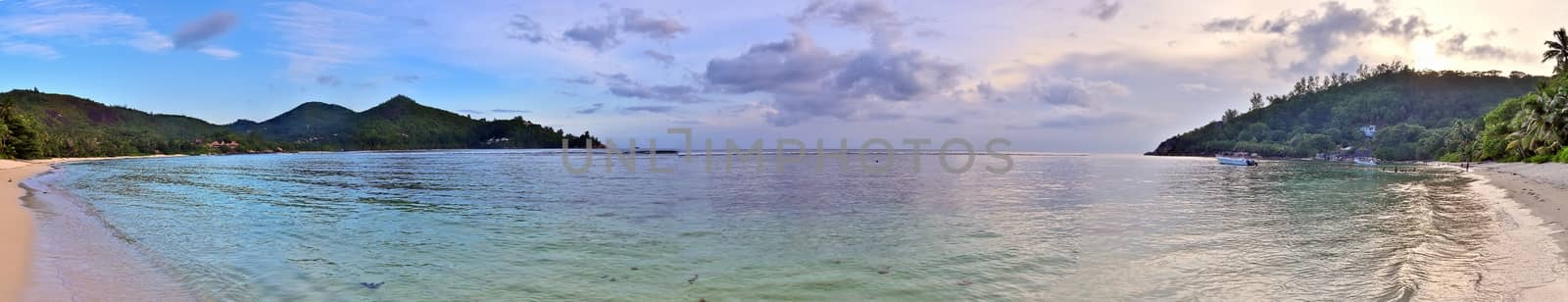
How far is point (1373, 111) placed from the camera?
163875mm

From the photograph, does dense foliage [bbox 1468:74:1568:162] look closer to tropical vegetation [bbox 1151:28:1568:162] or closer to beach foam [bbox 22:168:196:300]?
tropical vegetation [bbox 1151:28:1568:162]

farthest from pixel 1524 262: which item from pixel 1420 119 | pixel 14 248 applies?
pixel 1420 119

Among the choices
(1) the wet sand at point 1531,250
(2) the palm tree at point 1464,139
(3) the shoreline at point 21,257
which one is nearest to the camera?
(3) the shoreline at point 21,257

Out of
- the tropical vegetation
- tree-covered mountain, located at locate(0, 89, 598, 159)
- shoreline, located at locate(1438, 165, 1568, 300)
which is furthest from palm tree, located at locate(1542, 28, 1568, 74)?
tree-covered mountain, located at locate(0, 89, 598, 159)

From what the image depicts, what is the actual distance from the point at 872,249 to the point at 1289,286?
250 inches

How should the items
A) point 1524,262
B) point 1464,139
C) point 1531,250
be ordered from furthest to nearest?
point 1464,139 → point 1531,250 → point 1524,262

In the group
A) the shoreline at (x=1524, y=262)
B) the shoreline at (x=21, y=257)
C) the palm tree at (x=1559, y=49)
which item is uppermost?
the palm tree at (x=1559, y=49)

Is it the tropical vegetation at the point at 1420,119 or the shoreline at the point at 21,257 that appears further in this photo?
the tropical vegetation at the point at 1420,119

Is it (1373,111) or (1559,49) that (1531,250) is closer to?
(1559,49)

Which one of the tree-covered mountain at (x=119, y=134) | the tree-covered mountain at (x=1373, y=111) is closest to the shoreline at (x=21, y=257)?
the tree-covered mountain at (x=119, y=134)

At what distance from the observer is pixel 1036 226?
52.7 feet

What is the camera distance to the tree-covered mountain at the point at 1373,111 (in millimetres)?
144750

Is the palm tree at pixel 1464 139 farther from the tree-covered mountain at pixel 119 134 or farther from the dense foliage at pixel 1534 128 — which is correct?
the tree-covered mountain at pixel 119 134

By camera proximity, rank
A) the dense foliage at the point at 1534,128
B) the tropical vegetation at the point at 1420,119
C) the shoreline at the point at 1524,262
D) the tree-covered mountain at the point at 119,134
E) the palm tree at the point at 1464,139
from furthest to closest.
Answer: the palm tree at the point at 1464,139
the tree-covered mountain at the point at 119,134
the tropical vegetation at the point at 1420,119
the dense foliage at the point at 1534,128
the shoreline at the point at 1524,262
